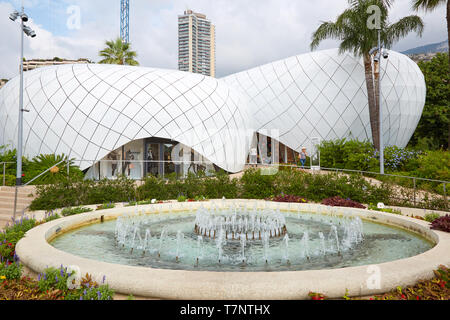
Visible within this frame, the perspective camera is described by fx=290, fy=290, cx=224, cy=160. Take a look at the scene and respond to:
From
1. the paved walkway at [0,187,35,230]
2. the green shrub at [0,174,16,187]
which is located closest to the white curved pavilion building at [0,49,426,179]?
the green shrub at [0,174,16,187]

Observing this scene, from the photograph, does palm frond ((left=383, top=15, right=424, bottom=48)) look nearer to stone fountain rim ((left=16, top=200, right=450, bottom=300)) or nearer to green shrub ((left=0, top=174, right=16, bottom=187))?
stone fountain rim ((left=16, top=200, right=450, bottom=300))

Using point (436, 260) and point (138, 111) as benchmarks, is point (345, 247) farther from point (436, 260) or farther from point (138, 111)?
point (138, 111)

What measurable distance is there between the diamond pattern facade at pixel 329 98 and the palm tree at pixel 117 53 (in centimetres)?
1304

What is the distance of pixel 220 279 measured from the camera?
3156 millimetres

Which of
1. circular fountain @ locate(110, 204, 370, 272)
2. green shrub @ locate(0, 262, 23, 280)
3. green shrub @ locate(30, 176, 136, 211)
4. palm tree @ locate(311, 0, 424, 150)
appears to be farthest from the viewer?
palm tree @ locate(311, 0, 424, 150)

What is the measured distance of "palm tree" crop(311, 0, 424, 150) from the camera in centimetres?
2000

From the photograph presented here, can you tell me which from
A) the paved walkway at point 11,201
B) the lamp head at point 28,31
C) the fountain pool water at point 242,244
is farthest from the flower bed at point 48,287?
the lamp head at point 28,31

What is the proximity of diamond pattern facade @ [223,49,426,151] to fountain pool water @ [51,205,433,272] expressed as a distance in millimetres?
19321

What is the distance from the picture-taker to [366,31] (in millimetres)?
20016

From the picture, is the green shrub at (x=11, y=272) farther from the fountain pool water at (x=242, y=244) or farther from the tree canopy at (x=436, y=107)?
the tree canopy at (x=436, y=107)

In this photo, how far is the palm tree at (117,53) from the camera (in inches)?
1127

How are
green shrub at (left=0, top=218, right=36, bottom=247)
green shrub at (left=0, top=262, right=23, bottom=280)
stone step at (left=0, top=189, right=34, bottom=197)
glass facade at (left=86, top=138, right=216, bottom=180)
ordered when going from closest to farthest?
green shrub at (left=0, top=262, right=23, bottom=280) → green shrub at (left=0, top=218, right=36, bottom=247) → stone step at (left=0, top=189, right=34, bottom=197) → glass facade at (left=86, top=138, right=216, bottom=180)

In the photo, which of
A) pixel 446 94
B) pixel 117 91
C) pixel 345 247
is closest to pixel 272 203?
pixel 345 247

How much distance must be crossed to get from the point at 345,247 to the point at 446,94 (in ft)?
104
